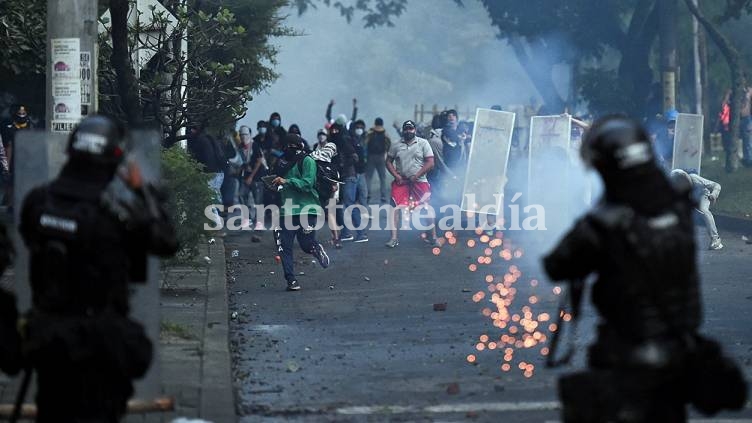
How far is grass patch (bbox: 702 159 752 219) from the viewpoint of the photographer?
25.2 m

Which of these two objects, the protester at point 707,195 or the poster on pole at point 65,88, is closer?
the poster on pole at point 65,88

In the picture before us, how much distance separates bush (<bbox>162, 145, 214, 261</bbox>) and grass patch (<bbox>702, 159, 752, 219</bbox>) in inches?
457

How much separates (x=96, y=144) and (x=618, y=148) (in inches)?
77.4

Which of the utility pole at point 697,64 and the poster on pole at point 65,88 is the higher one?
the utility pole at point 697,64

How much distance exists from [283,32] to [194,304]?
1307cm

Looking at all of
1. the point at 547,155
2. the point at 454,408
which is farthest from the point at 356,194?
the point at 454,408

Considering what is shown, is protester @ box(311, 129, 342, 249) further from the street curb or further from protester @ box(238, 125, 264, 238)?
protester @ box(238, 125, 264, 238)

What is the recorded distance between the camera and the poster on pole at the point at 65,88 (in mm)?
10523

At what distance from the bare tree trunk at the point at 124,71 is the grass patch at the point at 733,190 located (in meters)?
12.4

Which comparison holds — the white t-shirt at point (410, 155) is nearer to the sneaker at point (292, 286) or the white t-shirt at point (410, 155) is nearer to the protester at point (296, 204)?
the protester at point (296, 204)

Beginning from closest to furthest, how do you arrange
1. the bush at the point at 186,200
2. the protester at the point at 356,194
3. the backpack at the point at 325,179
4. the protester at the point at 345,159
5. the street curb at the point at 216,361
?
the street curb at the point at 216,361 → the bush at the point at 186,200 → the backpack at the point at 325,179 → the protester at the point at 356,194 → the protester at the point at 345,159

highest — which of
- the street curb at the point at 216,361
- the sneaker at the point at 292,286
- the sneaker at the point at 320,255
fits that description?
the sneaker at the point at 320,255

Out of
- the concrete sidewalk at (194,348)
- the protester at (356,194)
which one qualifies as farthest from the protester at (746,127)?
the concrete sidewalk at (194,348)

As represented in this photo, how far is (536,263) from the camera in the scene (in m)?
18.2
